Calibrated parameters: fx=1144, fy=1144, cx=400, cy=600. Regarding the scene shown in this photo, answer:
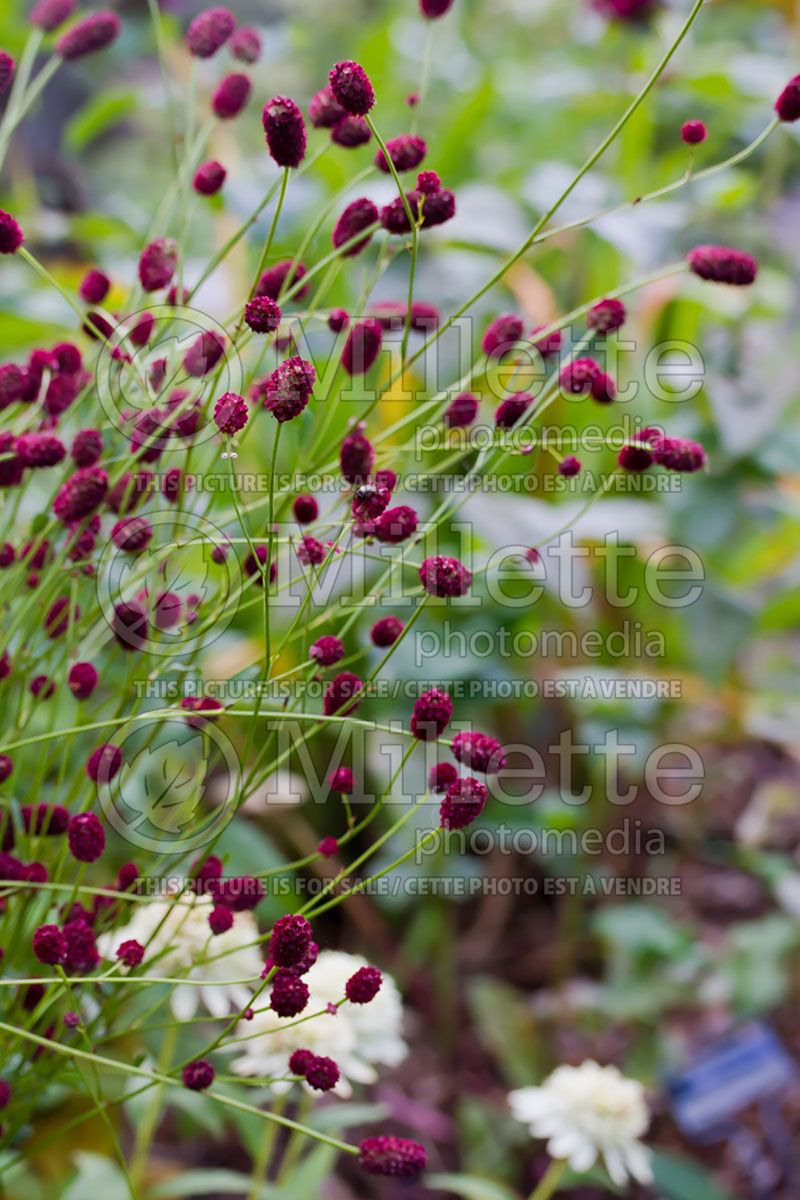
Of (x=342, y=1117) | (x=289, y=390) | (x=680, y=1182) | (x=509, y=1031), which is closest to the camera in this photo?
(x=289, y=390)

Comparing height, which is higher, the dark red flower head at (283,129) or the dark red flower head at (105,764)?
the dark red flower head at (283,129)

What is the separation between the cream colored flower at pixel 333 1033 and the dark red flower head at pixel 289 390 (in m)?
0.33

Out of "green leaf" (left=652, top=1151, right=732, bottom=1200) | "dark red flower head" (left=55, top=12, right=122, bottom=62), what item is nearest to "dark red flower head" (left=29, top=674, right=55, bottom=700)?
"dark red flower head" (left=55, top=12, right=122, bottom=62)

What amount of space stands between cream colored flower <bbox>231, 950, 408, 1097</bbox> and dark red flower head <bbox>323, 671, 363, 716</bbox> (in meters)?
0.20

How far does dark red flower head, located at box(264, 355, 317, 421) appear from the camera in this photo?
1.16 ft

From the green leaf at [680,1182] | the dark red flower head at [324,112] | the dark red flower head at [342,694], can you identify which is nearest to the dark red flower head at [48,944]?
the dark red flower head at [342,694]

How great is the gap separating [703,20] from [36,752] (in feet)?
6.72

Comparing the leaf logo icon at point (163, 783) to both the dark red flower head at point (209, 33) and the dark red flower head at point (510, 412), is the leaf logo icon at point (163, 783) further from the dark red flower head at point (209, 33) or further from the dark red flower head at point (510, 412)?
the dark red flower head at point (209, 33)

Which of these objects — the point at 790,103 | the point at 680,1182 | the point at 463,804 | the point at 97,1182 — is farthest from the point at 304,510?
the point at 680,1182

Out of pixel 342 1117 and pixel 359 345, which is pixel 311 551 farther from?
pixel 342 1117

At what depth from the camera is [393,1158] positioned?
39 cm

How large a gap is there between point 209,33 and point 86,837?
0.37 meters

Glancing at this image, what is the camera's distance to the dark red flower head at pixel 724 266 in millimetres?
483

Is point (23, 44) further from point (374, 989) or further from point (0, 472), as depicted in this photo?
point (374, 989)
